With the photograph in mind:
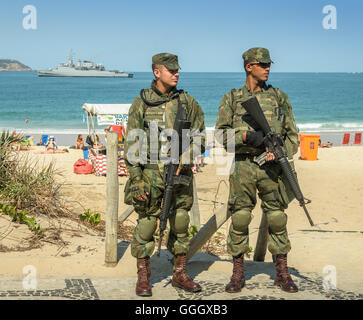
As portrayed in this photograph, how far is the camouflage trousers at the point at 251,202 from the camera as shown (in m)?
4.20

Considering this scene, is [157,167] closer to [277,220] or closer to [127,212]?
[277,220]

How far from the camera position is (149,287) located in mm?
4047

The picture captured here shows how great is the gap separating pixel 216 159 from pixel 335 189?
520 cm

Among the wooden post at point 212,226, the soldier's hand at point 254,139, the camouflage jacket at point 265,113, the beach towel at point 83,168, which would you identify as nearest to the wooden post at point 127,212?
the wooden post at point 212,226

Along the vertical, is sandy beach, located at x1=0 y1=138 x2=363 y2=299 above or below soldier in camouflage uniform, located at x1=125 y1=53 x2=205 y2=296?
below

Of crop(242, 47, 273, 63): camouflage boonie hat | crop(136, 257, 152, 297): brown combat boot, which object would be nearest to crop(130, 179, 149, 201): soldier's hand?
crop(136, 257, 152, 297): brown combat boot

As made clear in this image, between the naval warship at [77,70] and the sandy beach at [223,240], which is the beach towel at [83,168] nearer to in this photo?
the sandy beach at [223,240]

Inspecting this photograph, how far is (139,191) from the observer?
4055mm

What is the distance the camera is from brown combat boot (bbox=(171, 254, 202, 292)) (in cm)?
409

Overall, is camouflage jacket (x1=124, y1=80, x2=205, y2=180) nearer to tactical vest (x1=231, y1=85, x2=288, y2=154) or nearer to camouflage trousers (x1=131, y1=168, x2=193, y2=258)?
camouflage trousers (x1=131, y1=168, x2=193, y2=258)

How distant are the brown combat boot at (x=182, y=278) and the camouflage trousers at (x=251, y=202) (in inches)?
15.5

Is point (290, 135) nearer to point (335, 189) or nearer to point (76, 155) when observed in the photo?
point (335, 189)

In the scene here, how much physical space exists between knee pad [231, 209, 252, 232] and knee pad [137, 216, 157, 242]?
0.66 m

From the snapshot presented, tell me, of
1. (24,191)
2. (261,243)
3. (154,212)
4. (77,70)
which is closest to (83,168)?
(24,191)
